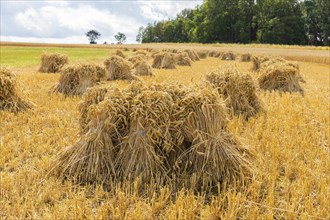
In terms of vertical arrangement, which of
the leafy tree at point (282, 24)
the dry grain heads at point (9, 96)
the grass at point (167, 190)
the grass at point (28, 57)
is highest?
the leafy tree at point (282, 24)

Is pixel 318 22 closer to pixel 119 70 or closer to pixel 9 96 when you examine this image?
pixel 119 70

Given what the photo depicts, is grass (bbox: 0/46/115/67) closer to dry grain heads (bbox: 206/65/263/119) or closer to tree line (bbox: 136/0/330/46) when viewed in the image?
dry grain heads (bbox: 206/65/263/119)

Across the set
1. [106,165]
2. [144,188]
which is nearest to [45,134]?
[106,165]

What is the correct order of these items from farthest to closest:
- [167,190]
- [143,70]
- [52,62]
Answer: [52,62] → [143,70] → [167,190]

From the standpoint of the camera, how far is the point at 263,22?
262ft

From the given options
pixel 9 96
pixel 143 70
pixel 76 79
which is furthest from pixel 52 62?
pixel 9 96

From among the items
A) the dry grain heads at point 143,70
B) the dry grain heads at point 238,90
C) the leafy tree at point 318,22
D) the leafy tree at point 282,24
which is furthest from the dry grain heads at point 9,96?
the leafy tree at point 318,22

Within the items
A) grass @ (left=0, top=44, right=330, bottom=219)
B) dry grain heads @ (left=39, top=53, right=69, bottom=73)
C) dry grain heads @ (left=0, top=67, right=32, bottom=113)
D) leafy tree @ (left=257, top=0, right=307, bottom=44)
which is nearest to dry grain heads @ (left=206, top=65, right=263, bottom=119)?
grass @ (left=0, top=44, right=330, bottom=219)

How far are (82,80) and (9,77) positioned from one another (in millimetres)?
2646

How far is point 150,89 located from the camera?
4.86 m

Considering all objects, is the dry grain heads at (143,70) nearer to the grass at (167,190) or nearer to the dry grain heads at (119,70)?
the dry grain heads at (119,70)

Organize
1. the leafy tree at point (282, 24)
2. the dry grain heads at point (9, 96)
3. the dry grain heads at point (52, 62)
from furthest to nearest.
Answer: the leafy tree at point (282, 24), the dry grain heads at point (52, 62), the dry grain heads at point (9, 96)

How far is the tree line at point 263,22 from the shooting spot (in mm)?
77000

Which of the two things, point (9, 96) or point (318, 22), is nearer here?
point (9, 96)
